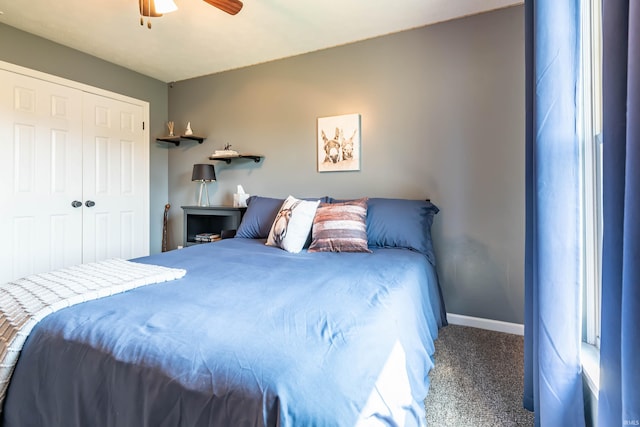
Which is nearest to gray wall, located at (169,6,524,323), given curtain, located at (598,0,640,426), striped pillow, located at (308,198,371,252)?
striped pillow, located at (308,198,371,252)

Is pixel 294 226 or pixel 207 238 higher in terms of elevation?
pixel 294 226

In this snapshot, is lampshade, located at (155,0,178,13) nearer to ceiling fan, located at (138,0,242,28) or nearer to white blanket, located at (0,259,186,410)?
ceiling fan, located at (138,0,242,28)

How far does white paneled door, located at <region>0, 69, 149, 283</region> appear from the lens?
8.90ft

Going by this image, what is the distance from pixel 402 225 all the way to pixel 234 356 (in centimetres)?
172

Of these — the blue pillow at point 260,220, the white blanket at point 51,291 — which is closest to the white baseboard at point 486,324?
the blue pillow at point 260,220

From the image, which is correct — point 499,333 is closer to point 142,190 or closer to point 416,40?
point 416,40

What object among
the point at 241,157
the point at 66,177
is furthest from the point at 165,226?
the point at 241,157

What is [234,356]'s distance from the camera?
77 cm

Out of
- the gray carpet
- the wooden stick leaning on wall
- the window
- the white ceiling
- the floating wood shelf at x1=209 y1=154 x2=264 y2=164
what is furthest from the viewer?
the wooden stick leaning on wall

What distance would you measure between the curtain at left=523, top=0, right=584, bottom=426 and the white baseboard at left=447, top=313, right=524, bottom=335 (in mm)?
1428

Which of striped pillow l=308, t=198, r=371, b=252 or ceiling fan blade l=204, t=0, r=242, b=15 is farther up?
ceiling fan blade l=204, t=0, r=242, b=15

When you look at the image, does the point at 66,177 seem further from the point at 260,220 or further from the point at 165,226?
the point at 260,220

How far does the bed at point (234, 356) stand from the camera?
0.69m

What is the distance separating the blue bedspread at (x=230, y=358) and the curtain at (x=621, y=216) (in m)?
0.50
